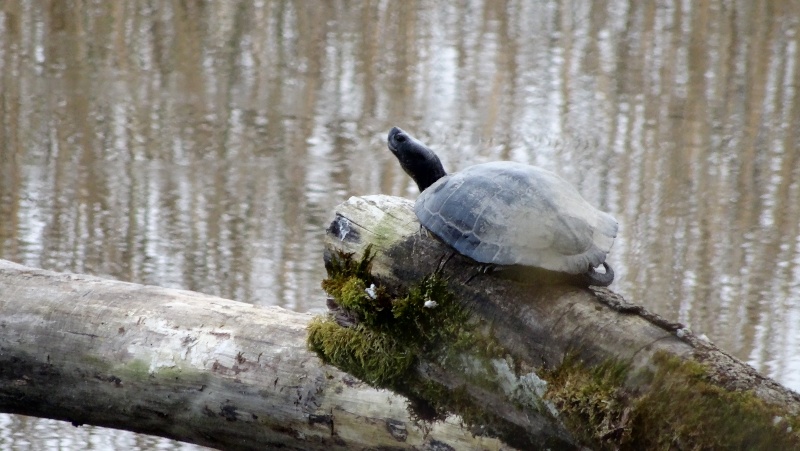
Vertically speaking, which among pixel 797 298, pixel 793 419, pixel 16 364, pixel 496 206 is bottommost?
pixel 797 298

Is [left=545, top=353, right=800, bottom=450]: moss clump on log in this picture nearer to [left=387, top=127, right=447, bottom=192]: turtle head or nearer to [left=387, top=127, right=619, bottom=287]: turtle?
[left=387, top=127, right=619, bottom=287]: turtle

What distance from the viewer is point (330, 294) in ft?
6.39

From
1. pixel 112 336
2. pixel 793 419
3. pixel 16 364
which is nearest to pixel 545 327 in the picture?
pixel 793 419

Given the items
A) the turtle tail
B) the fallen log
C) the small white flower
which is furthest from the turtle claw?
the turtle tail

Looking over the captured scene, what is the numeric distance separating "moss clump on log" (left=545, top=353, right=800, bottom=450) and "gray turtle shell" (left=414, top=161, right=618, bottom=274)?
0.21m

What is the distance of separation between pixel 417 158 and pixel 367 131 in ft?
8.70

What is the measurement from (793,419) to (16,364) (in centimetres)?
154

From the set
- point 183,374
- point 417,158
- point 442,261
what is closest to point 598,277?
point 442,261

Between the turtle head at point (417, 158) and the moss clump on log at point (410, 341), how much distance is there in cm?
38

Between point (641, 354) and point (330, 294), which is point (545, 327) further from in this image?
point (330, 294)

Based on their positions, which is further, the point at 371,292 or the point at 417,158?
the point at 417,158

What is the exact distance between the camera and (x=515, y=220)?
71.7 inches

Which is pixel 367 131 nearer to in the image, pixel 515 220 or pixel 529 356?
pixel 515 220

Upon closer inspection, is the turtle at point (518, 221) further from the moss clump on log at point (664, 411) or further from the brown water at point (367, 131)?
the brown water at point (367, 131)
